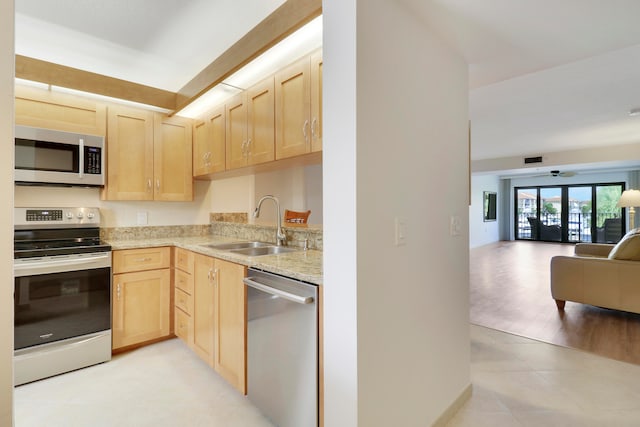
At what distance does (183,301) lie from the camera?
268 centimetres

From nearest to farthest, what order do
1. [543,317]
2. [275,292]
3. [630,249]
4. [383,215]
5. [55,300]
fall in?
1. [383,215]
2. [275,292]
3. [55,300]
4. [630,249]
5. [543,317]

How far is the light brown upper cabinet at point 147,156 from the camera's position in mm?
2842

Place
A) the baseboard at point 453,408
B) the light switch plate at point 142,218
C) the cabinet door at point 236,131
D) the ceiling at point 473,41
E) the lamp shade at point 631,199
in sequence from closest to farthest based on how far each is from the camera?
the ceiling at point 473,41 < the baseboard at point 453,408 < the cabinet door at point 236,131 < the light switch plate at point 142,218 < the lamp shade at point 631,199

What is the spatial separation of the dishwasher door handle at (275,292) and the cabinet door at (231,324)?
120mm

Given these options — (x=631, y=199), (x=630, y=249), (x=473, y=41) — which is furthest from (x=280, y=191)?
(x=631, y=199)

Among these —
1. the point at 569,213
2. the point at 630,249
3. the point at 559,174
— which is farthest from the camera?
the point at 569,213

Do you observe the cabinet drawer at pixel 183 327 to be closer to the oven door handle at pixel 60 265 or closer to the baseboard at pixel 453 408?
the oven door handle at pixel 60 265

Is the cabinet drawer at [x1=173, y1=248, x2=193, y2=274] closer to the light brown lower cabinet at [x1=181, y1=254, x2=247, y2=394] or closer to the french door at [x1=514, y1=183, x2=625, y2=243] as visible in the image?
the light brown lower cabinet at [x1=181, y1=254, x2=247, y2=394]

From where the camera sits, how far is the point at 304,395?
144 centimetres

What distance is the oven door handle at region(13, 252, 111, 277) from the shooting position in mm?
2109

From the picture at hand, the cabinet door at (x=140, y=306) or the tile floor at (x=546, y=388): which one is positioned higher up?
the cabinet door at (x=140, y=306)

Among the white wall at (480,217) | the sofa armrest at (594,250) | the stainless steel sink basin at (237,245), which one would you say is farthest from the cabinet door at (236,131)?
the white wall at (480,217)

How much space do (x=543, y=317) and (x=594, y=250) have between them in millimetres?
1814

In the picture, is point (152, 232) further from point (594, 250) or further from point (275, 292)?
point (594, 250)
